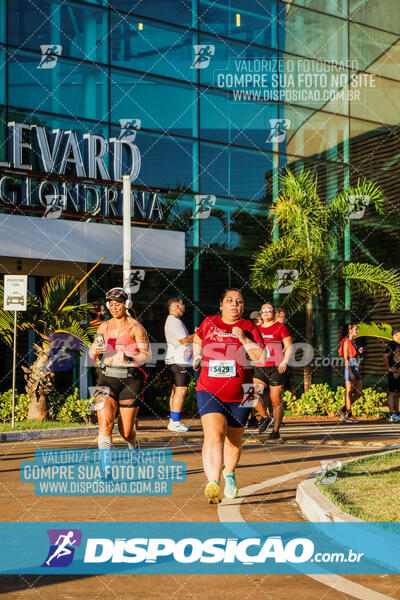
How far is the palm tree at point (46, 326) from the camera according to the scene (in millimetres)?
A: 16703

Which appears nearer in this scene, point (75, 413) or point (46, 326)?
point (46, 326)

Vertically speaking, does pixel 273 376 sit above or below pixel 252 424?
above

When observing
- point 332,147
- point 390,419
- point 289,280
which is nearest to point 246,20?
point 332,147

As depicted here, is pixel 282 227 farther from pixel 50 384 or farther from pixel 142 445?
pixel 142 445

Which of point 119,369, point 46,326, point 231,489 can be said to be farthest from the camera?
point 46,326

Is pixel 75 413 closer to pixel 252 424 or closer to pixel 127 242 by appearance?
pixel 252 424

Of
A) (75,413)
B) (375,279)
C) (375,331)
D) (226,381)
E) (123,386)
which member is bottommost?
(75,413)

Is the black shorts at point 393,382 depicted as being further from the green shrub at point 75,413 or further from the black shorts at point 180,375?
the green shrub at point 75,413

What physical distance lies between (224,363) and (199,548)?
2.19 m

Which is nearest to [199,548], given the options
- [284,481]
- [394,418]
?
[284,481]

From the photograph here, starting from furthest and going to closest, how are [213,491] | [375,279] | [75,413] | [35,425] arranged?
1. [375,279]
2. [75,413]
3. [35,425]
4. [213,491]

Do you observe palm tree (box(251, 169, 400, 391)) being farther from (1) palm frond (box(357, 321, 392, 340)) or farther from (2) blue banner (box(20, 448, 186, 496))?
(2) blue banner (box(20, 448, 186, 496))

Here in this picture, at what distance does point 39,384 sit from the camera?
1705 cm

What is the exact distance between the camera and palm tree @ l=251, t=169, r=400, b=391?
22562 millimetres
